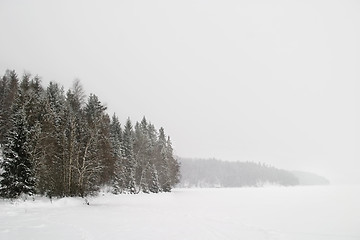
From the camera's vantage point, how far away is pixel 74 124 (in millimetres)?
30812

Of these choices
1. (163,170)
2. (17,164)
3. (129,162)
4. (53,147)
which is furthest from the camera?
(163,170)

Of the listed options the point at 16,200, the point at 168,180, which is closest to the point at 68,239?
the point at 16,200

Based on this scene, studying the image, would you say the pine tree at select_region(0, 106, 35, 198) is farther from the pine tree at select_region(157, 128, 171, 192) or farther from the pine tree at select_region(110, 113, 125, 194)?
the pine tree at select_region(157, 128, 171, 192)

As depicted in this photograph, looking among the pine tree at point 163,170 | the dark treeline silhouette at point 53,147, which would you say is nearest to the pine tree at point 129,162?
the pine tree at point 163,170

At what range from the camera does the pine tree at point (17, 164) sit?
24.5 meters

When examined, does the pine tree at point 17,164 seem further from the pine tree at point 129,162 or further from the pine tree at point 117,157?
the pine tree at point 129,162

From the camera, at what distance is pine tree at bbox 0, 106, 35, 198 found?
80.5 feet

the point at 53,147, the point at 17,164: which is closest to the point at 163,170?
the point at 53,147

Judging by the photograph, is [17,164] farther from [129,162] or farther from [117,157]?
[129,162]

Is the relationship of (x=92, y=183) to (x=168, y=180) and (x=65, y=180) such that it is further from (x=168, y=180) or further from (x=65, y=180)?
(x=168, y=180)

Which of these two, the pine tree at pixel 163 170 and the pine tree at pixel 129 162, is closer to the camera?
the pine tree at pixel 129 162

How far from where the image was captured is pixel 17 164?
Answer: 25.2 m

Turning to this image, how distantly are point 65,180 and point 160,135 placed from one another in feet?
148

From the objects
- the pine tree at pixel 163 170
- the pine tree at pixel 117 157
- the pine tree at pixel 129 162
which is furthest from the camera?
the pine tree at pixel 163 170
